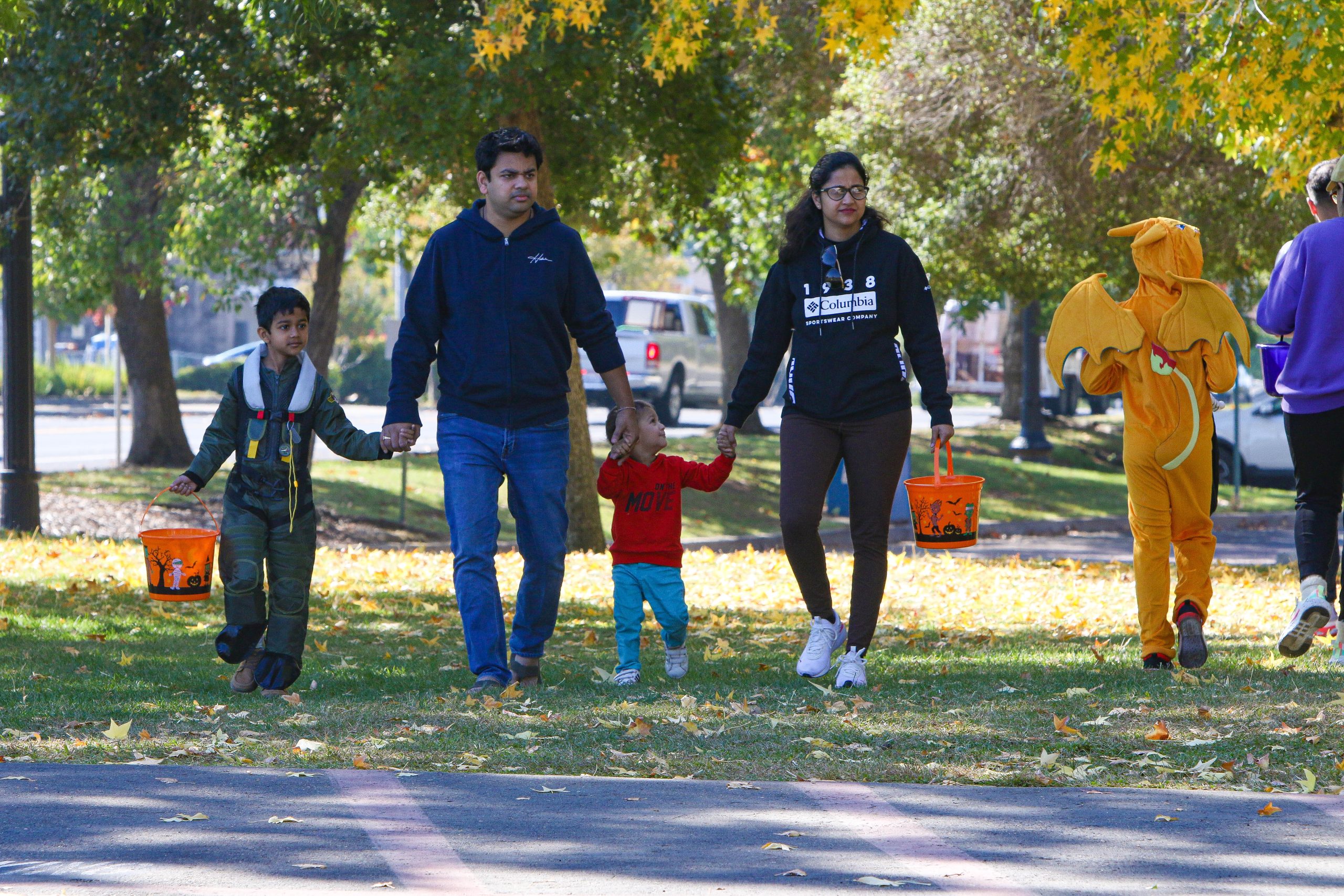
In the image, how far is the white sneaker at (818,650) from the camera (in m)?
6.33

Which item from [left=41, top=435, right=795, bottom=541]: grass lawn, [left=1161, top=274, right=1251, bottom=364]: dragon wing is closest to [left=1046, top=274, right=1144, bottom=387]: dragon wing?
[left=1161, top=274, right=1251, bottom=364]: dragon wing

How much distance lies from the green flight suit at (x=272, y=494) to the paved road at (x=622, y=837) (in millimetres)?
1465

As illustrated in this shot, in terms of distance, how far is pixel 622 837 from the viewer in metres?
3.96

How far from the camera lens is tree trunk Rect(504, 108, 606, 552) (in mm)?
11867

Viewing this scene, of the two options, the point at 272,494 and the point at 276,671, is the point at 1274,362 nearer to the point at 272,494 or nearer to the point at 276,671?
the point at 272,494

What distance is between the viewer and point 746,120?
40.9 ft

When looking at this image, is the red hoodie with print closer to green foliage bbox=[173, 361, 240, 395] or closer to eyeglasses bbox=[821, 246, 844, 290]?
eyeglasses bbox=[821, 246, 844, 290]

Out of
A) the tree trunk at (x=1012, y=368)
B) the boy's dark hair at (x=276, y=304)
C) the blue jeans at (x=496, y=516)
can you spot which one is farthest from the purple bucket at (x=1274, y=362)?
the tree trunk at (x=1012, y=368)

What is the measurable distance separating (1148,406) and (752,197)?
15.5 m

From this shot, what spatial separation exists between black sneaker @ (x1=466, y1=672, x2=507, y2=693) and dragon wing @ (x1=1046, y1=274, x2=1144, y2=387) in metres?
2.40

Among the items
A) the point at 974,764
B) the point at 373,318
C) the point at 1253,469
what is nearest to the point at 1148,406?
the point at 974,764

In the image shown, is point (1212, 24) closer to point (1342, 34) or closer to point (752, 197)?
point (1342, 34)

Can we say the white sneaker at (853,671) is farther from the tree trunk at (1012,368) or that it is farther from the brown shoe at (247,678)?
the tree trunk at (1012,368)

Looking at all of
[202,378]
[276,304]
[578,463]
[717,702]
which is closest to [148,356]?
[578,463]
